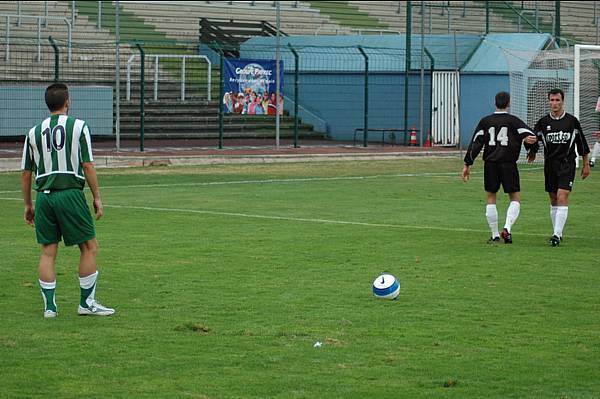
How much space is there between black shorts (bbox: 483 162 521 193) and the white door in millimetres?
22178

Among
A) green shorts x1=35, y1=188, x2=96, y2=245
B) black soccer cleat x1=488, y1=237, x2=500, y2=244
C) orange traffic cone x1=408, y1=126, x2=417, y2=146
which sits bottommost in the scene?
black soccer cleat x1=488, y1=237, x2=500, y2=244

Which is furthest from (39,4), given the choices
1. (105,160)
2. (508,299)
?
(508,299)

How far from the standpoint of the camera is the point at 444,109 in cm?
3756

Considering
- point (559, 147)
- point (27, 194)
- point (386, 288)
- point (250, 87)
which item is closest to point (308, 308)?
point (386, 288)

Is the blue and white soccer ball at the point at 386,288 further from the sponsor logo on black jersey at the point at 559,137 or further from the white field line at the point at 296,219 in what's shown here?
the white field line at the point at 296,219

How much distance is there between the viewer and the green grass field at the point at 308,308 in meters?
7.72

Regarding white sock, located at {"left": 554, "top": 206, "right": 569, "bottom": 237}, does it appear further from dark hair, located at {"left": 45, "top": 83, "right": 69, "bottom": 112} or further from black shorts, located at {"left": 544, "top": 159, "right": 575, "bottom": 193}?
dark hair, located at {"left": 45, "top": 83, "right": 69, "bottom": 112}

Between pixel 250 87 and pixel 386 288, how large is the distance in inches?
962

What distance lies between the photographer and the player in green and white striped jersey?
9.69 metres

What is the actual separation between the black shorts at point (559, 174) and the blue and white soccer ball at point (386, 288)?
5274mm

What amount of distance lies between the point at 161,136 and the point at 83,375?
94.8 feet

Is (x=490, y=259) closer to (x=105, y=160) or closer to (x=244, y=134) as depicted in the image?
(x=105, y=160)

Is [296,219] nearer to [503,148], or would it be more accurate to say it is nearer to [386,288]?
[503,148]

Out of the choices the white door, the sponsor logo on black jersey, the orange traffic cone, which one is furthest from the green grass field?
the white door
